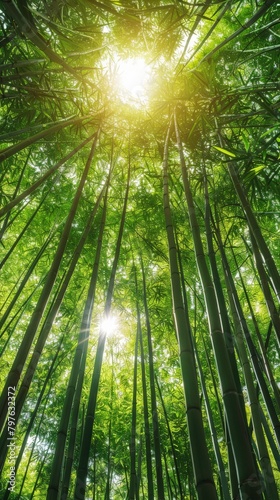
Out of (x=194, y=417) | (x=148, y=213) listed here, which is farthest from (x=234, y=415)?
(x=148, y=213)

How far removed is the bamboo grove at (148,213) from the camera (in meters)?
1.45

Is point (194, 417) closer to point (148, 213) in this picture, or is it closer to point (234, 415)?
point (234, 415)

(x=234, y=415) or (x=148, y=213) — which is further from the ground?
(x=148, y=213)

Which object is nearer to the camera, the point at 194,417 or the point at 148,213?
the point at 194,417

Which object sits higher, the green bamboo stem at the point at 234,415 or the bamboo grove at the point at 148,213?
the bamboo grove at the point at 148,213

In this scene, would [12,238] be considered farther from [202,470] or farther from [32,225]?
[202,470]

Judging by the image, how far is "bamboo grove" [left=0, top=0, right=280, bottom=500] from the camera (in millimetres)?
1449

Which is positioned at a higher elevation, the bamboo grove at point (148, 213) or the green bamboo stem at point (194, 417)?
the bamboo grove at point (148, 213)

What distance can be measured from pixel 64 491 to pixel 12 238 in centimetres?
323

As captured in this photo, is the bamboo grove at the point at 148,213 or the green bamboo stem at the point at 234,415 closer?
the green bamboo stem at the point at 234,415

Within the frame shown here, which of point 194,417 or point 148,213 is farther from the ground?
point 148,213

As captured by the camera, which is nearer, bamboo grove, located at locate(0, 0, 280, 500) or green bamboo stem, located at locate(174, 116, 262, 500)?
green bamboo stem, located at locate(174, 116, 262, 500)

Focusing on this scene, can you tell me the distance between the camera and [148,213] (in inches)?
143

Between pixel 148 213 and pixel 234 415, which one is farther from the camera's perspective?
pixel 148 213
